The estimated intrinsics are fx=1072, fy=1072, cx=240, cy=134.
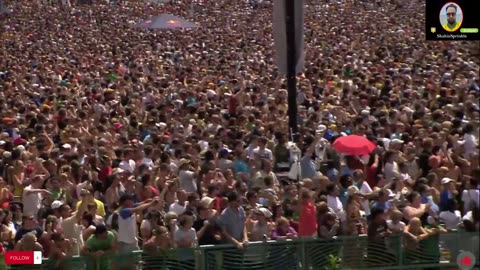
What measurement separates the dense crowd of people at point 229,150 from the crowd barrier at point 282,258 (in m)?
0.13

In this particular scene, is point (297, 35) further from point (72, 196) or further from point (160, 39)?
point (160, 39)

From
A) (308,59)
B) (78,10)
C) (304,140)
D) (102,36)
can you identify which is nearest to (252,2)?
(78,10)

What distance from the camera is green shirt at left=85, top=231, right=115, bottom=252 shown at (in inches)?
358

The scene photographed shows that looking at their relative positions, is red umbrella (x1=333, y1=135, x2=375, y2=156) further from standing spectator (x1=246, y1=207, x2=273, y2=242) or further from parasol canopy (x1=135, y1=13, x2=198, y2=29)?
parasol canopy (x1=135, y1=13, x2=198, y2=29)

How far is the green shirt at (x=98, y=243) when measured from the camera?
909 cm

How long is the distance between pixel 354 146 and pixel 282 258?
3942 mm

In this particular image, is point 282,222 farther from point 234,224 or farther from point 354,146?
point 354,146

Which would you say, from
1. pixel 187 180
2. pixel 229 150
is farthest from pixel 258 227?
pixel 229 150

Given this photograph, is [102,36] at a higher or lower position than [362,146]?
higher

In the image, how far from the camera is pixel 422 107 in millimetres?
15500

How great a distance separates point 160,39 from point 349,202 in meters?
28.7

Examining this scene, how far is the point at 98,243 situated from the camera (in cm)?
915

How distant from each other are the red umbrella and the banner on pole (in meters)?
1.11

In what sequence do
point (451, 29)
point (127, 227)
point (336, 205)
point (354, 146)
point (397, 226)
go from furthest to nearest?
point (354, 146)
point (336, 205)
point (127, 227)
point (397, 226)
point (451, 29)
